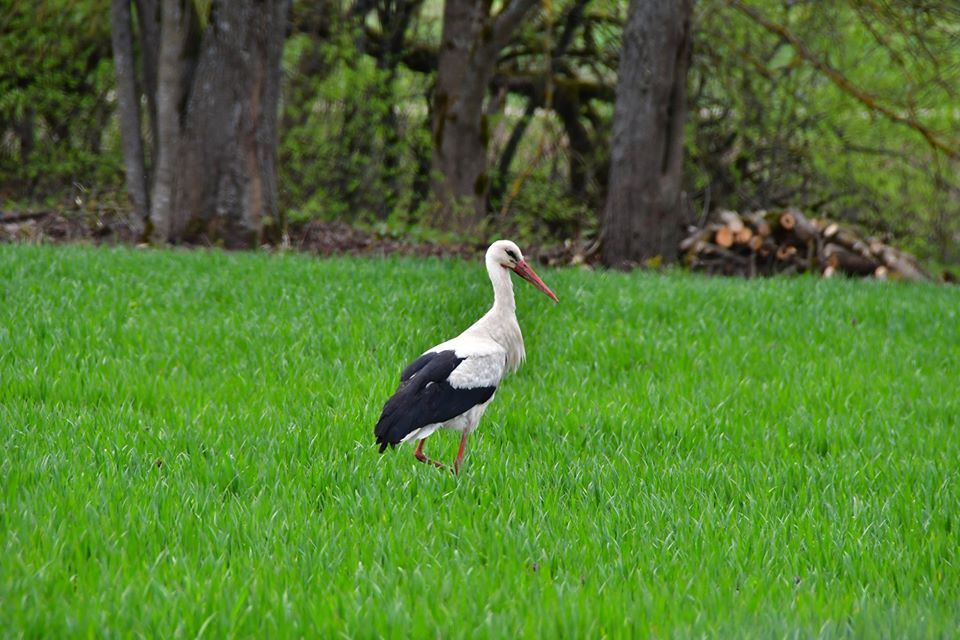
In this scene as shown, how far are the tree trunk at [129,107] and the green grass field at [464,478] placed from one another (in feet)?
24.2

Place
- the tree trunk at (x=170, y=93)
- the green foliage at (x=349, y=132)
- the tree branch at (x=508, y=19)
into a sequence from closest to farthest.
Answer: the tree trunk at (x=170, y=93) → the tree branch at (x=508, y=19) → the green foliage at (x=349, y=132)

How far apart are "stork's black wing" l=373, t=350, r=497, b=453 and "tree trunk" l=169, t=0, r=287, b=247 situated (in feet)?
32.4

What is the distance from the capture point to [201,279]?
33.4 feet

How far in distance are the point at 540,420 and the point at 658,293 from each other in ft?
16.1

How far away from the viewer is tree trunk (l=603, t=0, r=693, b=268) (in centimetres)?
1438

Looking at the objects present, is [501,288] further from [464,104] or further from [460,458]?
[464,104]

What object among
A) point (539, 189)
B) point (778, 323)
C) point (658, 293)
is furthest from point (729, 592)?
point (539, 189)

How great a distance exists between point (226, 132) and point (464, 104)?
528cm

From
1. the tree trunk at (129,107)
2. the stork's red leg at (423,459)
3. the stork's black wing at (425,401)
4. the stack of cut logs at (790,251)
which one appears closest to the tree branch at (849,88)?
the stack of cut logs at (790,251)

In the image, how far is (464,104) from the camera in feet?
59.3

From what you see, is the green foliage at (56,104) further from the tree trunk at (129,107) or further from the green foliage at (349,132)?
the green foliage at (349,132)

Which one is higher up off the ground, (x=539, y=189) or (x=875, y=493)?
(x=539, y=189)

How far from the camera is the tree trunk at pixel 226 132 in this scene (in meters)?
13.9

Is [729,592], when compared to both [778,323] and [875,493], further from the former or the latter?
[778,323]
